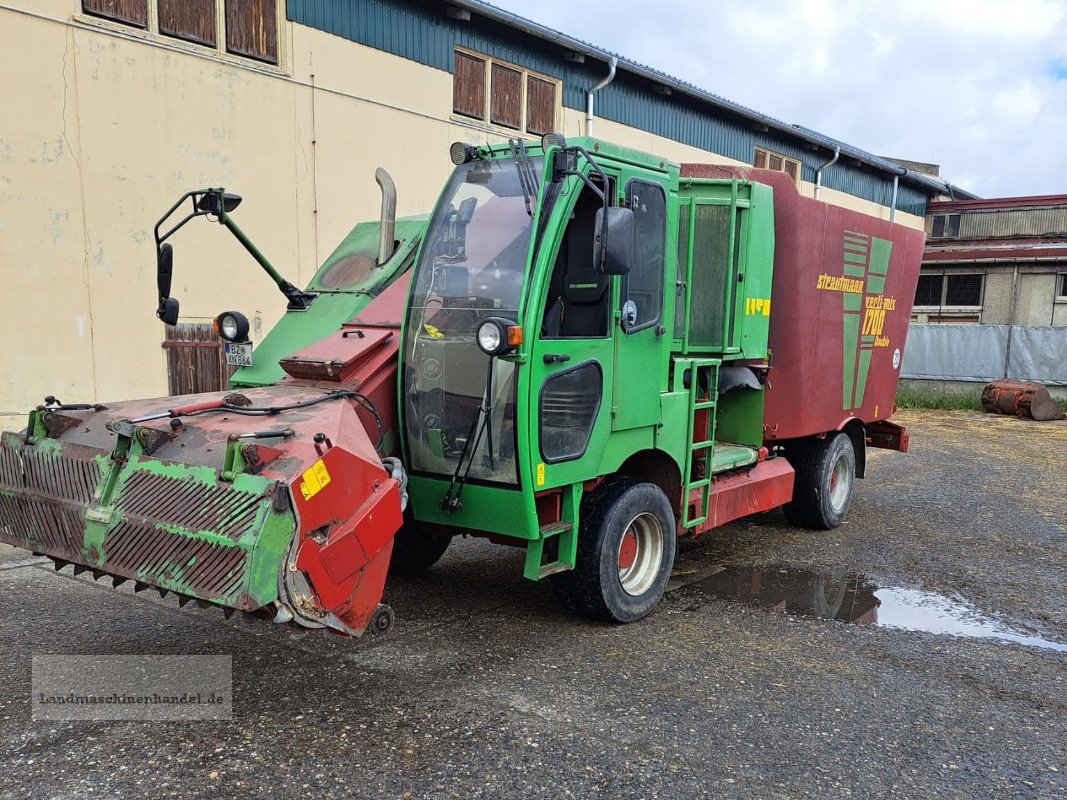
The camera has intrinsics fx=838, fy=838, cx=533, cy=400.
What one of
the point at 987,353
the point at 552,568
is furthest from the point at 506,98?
the point at 987,353

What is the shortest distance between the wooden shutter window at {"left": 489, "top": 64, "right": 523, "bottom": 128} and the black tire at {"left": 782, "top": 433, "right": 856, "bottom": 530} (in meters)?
7.60

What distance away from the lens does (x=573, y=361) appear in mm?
4301

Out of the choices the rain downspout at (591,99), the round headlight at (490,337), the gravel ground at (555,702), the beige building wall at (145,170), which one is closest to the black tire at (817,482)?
the gravel ground at (555,702)

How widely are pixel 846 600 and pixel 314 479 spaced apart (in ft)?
12.6

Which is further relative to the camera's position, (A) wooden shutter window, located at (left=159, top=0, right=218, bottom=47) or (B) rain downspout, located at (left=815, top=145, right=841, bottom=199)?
(B) rain downspout, located at (left=815, top=145, right=841, bottom=199)

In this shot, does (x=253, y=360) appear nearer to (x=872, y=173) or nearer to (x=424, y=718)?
(x=424, y=718)

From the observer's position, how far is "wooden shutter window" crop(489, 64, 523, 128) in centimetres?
1252

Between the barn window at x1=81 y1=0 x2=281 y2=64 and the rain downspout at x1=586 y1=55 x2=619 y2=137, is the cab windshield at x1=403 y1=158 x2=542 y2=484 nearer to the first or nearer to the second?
the barn window at x1=81 y1=0 x2=281 y2=64

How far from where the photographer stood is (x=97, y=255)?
855 centimetres

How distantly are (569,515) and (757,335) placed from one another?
2460 mm

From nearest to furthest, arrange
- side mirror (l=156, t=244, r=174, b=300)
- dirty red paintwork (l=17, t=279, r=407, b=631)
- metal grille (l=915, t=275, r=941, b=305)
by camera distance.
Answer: dirty red paintwork (l=17, t=279, r=407, b=631)
side mirror (l=156, t=244, r=174, b=300)
metal grille (l=915, t=275, r=941, b=305)

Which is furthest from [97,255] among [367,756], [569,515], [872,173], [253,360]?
[872,173]

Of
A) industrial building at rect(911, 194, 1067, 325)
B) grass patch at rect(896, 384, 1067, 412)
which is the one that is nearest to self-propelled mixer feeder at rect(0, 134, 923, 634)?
grass patch at rect(896, 384, 1067, 412)

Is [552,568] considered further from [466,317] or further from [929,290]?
[929,290]
